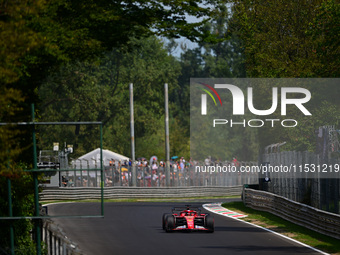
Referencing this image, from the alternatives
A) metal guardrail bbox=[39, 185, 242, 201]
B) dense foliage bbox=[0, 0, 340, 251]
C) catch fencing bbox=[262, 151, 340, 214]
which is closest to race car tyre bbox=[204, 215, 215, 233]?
catch fencing bbox=[262, 151, 340, 214]

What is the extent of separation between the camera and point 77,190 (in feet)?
144

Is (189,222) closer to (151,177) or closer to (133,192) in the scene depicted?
(133,192)

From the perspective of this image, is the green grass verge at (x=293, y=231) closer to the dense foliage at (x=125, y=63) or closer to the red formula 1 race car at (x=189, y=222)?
the red formula 1 race car at (x=189, y=222)

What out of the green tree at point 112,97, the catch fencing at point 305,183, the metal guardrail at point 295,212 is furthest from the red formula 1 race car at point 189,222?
the green tree at point 112,97

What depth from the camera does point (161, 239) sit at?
69.6ft

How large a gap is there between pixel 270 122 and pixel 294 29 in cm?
579

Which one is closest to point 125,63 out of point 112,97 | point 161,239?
point 112,97

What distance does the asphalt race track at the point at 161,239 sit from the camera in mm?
18719

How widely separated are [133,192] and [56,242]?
31.6 meters

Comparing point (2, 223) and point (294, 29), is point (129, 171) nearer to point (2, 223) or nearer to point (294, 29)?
point (294, 29)

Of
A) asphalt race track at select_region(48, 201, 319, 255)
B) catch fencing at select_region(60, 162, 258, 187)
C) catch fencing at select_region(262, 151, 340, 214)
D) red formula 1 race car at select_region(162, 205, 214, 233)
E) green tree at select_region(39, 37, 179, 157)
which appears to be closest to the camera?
asphalt race track at select_region(48, 201, 319, 255)

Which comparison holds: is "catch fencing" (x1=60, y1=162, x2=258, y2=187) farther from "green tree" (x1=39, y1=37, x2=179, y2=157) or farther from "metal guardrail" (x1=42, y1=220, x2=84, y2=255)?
"metal guardrail" (x1=42, y1=220, x2=84, y2=255)

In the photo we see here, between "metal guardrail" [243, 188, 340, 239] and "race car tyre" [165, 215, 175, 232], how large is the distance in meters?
4.29

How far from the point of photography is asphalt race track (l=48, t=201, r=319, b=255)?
61.4 feet
